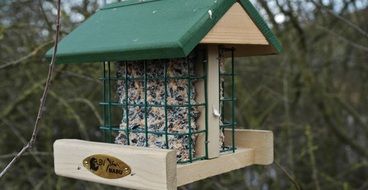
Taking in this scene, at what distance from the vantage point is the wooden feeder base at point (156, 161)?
1.61 meters

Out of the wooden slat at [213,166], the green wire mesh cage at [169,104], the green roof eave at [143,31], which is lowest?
the wooden slat at [213,166]

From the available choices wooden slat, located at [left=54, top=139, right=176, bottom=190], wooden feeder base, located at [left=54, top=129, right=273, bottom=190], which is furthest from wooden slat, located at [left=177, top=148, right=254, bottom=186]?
wooden slat, located at [left=54, top=139, right=176, bottom=190]

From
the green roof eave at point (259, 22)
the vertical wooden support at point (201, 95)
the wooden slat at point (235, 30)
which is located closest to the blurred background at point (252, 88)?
the green roof eave at point (259, 22)

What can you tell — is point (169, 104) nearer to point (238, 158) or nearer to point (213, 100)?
point (213, 100)

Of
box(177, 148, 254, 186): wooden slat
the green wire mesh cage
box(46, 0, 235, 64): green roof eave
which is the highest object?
box(46, 0, 235, 64): green roof eave

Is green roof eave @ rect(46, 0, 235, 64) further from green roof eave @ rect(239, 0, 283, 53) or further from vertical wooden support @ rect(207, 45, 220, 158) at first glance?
vertical wooden support @ rect(207, 45, 220, 158)

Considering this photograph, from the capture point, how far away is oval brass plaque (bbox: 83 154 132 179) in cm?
172

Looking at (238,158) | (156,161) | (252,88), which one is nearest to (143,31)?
(156,161)

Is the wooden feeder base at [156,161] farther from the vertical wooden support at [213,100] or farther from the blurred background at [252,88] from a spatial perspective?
the blurred background at [252,88]

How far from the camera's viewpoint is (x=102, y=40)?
1903 mm

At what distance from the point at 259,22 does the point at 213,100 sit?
1.21 feet

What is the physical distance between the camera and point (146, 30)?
178cm

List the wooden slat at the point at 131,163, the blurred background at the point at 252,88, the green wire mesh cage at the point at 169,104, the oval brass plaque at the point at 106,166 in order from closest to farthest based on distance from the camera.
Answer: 1. the wooden slat at the point at 131,163
2. the oval brass plaque at the point at 106,166
3. the green wire mesh cage at the point at 169,104
4. the blurred background at the point at 252,88

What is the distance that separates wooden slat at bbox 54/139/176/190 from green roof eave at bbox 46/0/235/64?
310mm
